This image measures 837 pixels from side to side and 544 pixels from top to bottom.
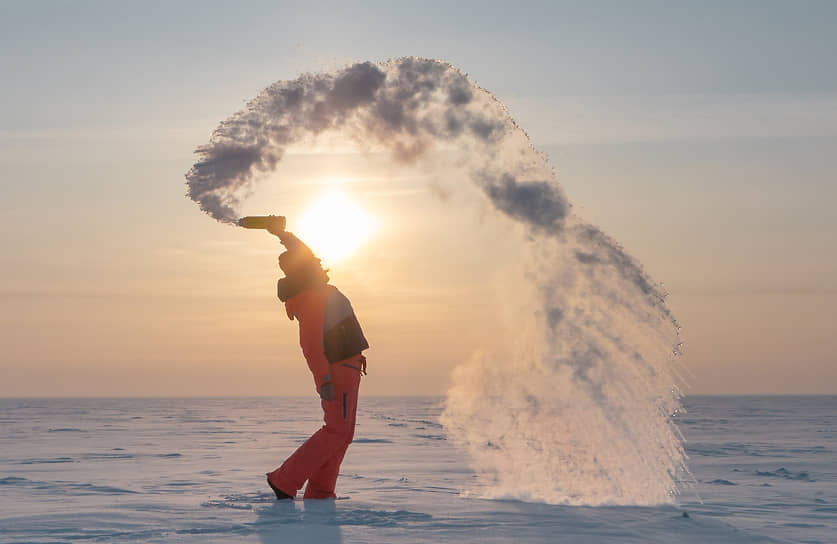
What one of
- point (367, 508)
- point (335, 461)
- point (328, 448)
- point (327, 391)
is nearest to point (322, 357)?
point (327, 391)

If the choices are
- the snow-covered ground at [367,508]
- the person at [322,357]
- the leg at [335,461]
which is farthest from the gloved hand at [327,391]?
the snow-covered ground at [367,508]

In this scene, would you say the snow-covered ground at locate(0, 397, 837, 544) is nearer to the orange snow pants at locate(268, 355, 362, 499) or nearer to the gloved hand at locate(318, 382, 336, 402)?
the orange snow pants at locate(268, 355, 362, 499)

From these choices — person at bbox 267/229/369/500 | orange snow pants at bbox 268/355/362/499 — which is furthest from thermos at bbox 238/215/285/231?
orange snow pants at bbox 268/355/362/499

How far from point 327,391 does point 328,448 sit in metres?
0.55

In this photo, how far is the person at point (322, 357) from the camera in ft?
26.5

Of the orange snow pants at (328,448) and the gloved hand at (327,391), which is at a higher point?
the gloved hand at (327,391)

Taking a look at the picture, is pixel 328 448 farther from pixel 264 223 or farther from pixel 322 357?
pixel 264 223

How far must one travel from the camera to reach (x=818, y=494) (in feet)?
33.3

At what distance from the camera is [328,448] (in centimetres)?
815

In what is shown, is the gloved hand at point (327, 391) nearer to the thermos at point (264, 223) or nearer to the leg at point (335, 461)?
Result: the leg at point (335, 461)

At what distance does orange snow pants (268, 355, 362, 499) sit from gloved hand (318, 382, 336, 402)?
6 centimetres

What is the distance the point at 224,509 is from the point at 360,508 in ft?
3.87

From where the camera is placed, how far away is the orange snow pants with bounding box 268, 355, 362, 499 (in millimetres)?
7910

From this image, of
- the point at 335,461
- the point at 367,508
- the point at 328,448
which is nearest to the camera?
the point at 367,508
